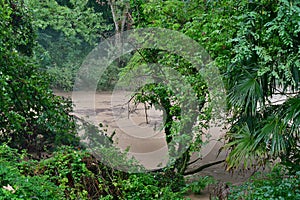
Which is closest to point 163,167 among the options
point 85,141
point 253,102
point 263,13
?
point 85,141

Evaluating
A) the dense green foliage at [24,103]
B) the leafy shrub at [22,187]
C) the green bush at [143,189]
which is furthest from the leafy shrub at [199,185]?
the leafy shrub at [22,187]

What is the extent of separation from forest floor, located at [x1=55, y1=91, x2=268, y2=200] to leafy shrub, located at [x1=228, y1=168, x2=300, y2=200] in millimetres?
734

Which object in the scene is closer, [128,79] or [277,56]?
[277,56]

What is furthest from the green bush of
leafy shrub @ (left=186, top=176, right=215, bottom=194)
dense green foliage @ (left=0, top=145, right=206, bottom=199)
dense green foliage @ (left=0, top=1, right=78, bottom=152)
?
dense green foliage @ (left=0, top=1, right=78, bottom=152)

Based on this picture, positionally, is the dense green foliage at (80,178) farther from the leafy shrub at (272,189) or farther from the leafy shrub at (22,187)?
the leafy shrub at (272,189)

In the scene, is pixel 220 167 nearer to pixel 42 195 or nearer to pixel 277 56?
pixel 277 56

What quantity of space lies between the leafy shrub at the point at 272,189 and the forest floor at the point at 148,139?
73cm

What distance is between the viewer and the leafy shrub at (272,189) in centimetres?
323

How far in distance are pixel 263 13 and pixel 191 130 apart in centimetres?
169

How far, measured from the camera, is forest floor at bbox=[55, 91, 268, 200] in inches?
206

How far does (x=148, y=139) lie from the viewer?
23.2ft

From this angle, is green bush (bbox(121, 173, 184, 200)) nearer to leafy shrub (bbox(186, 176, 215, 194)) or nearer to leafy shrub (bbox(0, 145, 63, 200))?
leafy shrub (bbox(186, 176, 215, 194))

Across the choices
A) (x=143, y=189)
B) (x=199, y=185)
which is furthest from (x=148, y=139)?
(x=143, y=189)

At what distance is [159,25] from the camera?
4.65 m
